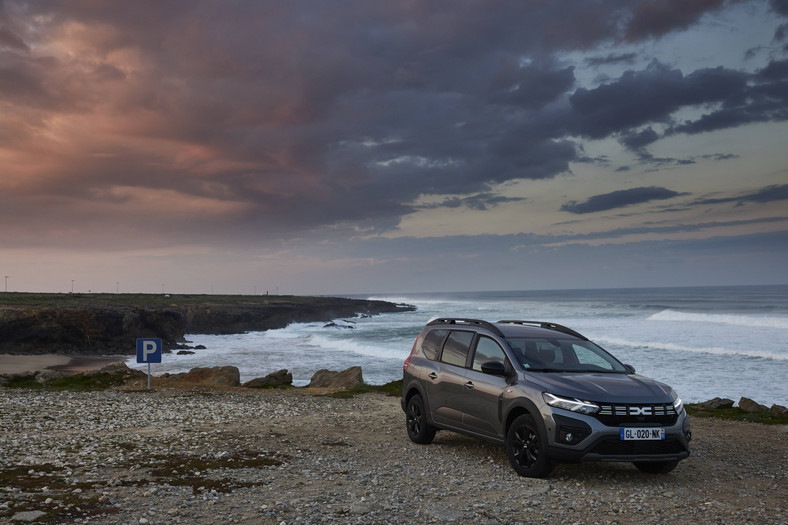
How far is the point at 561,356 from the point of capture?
986 cm

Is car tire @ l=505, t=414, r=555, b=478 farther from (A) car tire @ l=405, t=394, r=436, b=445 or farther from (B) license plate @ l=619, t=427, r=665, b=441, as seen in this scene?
(A) car tire @ l=405, t=394, r=436, b=445

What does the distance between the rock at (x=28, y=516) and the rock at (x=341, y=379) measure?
17.0 metres

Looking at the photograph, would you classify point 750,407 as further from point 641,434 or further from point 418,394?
point 641,434

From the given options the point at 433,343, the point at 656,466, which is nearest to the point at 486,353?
the point at 433,343

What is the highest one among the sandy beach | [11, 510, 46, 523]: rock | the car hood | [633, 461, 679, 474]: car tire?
the car hood

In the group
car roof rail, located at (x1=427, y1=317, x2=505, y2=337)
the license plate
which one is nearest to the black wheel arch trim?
car roof rail, located at (x1=427, y1=317, x2=505, y2=337)

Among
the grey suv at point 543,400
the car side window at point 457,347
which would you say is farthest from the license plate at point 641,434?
the car side window at point 457,347

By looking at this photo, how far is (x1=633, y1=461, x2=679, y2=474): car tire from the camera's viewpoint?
907 centimetres

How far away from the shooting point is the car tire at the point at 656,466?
907cm

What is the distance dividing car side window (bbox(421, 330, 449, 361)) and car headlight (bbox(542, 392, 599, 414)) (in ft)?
10.3

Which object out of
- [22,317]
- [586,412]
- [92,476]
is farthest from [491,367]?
[22,317]

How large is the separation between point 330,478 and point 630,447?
421cm

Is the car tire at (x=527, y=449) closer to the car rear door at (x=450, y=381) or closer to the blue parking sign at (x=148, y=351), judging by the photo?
the car rear door at (x=450, y=381)

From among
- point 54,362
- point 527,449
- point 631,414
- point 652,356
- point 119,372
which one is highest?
point 631,414
